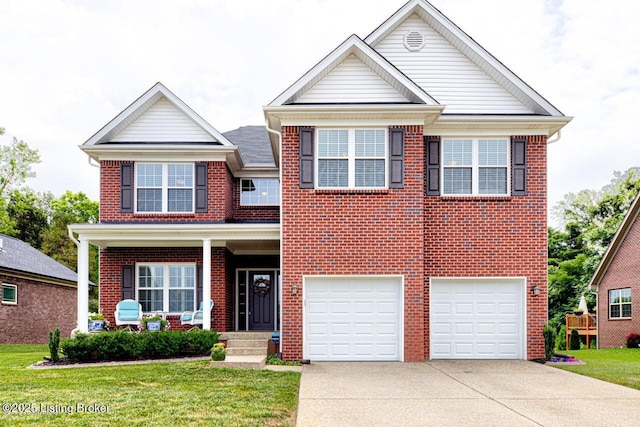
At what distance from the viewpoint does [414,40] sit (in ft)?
54.8

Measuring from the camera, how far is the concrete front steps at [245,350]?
13.6 meters

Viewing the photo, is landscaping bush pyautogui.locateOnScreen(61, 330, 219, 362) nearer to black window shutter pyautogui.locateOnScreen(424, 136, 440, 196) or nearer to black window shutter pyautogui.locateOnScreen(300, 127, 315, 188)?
black window shutter pyautogui.locateOnScreen(300, 127, 315, 188)

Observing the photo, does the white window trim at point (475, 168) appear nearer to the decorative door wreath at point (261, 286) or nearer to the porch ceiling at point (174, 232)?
the porch ceiling at point (174, 232)

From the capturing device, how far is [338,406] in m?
9.23

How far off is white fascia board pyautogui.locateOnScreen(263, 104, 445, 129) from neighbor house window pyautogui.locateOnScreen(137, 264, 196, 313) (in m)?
5.85

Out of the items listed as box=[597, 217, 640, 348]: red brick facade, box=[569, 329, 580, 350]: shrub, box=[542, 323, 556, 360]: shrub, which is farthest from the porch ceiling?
box=[569, 329, 580, 350]: shrub

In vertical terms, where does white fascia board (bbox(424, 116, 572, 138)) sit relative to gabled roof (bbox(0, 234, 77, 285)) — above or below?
above

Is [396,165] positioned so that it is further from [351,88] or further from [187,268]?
[187,268]

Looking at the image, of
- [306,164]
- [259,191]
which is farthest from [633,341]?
[306,164]

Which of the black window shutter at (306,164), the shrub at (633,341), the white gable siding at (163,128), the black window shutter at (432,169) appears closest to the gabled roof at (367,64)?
the black window shutter at (306,164)

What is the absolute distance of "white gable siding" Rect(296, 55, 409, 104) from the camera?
50.0ft

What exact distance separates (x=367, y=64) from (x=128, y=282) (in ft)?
28.9

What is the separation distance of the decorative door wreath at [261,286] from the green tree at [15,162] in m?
20.5

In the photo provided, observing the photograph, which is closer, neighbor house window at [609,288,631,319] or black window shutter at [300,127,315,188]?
black window shutter at [300,127,315,188]
